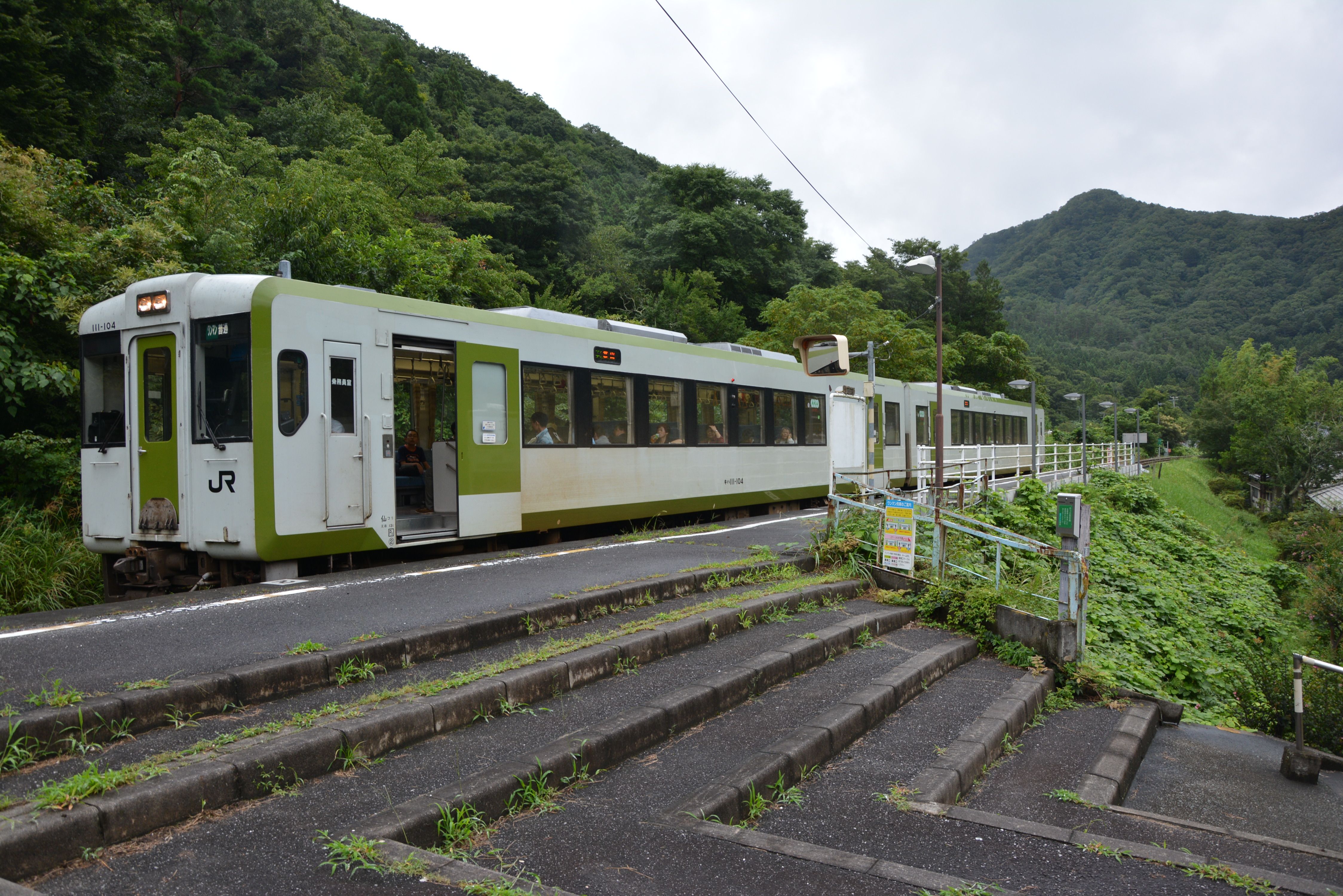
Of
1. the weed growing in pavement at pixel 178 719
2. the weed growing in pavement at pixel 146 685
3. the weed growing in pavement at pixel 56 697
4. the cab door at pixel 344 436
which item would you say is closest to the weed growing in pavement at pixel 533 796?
the weed growing in pavement at pixel 178 719

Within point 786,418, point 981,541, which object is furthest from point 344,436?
point 786,418

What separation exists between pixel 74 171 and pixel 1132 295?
5163 inches

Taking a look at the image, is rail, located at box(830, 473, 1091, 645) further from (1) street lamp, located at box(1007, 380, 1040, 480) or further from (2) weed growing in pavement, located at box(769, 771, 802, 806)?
(1) street lamp, located at box(1007, 380, 1040, 480)

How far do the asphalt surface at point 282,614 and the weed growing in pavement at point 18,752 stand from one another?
471 mm

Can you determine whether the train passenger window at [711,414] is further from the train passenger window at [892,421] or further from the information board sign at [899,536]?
the train passenger window at [892,421]

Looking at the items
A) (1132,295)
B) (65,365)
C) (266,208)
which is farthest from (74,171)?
(1132,295)

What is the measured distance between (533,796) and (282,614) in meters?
3.48

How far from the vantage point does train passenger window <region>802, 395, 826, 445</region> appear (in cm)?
1722

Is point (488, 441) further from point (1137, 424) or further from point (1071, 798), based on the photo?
point (1137, 424)

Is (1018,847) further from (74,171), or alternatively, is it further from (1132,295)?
(1132,295)

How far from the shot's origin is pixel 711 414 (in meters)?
14.4

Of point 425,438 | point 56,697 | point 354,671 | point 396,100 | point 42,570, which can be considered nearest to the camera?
point 56,697

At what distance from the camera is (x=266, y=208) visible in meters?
17.2

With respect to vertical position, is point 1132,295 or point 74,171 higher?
point 1132,295
